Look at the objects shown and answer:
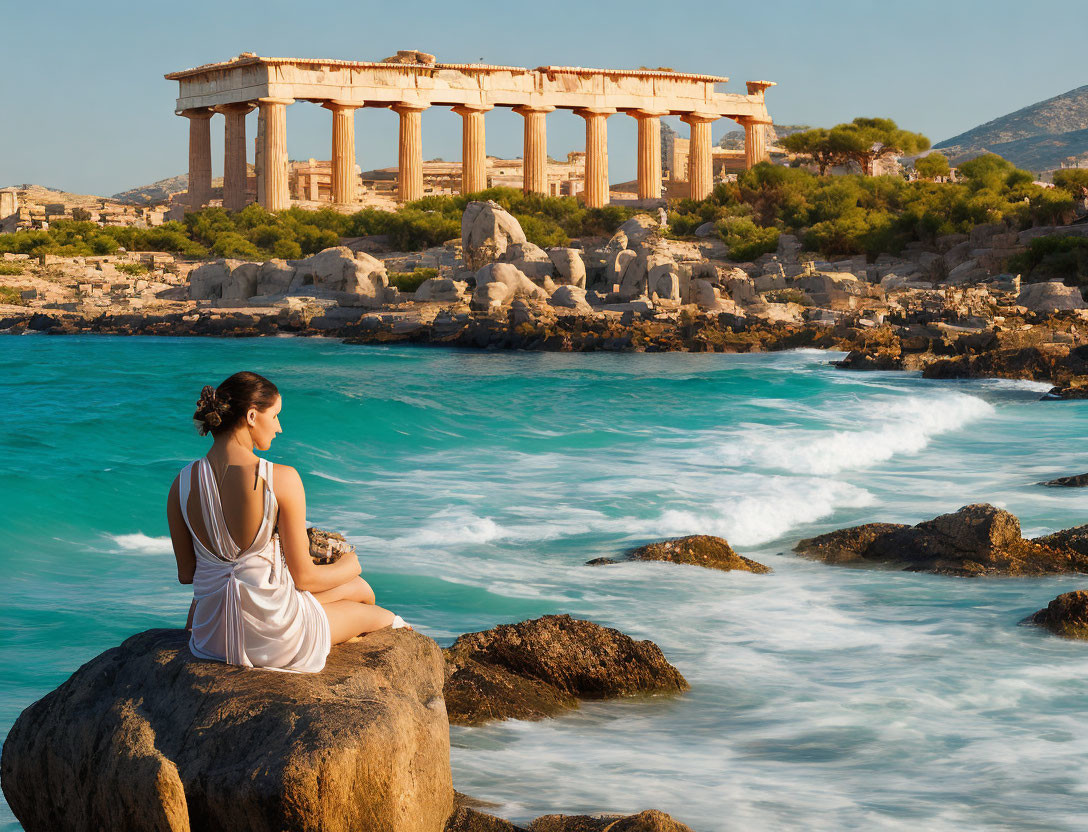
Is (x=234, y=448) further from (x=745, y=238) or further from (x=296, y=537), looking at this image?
(x=745, y=238)

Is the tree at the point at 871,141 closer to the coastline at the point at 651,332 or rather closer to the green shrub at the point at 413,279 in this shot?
the green shrub at the point at 413,279

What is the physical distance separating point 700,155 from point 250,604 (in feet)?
210

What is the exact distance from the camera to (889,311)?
122ft

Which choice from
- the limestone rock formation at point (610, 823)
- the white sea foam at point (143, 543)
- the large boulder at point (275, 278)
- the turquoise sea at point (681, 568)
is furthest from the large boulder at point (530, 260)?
the limestone rock formation at point (610, 823)

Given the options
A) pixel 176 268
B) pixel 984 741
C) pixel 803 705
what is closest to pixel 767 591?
pixel 803 705

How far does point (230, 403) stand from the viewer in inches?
180

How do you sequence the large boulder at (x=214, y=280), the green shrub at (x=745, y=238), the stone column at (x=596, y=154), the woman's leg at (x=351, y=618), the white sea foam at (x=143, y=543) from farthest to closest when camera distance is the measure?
the stone column at (x=596, y=154) → the green shrub at (x=745, y=238) → the large boulder at (x=214, y=280) → the white sea foam at (x=143, y=543) → the woman's leg at (x=351, y=618)

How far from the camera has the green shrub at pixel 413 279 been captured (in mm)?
44562

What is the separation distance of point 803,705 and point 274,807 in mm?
3826

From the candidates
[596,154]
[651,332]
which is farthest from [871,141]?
[651,332]

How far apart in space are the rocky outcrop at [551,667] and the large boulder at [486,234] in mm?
35277

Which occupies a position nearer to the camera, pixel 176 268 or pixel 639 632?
pixel 639 632

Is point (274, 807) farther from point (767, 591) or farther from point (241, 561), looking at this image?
point (767, 591)

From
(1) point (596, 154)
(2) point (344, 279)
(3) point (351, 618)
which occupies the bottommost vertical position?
(3) point (351, 618)
